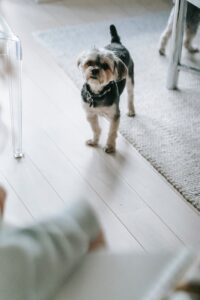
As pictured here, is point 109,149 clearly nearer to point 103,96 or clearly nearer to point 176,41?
point 103,96

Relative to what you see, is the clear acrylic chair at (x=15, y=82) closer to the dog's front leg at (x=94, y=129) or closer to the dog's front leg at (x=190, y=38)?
the dog's front leg at (x=94, y=129)

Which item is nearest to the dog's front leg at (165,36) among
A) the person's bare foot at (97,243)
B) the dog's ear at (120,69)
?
the dog's ear at (120,69)

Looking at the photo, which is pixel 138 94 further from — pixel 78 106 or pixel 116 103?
pixel 116 103

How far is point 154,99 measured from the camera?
2.38m

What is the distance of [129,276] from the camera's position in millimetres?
563

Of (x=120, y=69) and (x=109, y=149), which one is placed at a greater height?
(x=120, y=69)

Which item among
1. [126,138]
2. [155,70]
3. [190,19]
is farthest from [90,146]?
[190,19]

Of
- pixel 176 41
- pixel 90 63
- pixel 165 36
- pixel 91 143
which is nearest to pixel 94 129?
pixel 91 143

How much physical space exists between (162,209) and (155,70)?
0.96 m

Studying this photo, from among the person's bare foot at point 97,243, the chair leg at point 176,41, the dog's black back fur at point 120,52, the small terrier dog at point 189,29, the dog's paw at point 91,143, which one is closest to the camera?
the person's bare foot at point 97,243

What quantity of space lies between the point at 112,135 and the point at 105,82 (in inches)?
8.9

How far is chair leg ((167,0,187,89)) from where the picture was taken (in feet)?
7.33

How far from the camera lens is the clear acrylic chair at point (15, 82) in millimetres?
1724

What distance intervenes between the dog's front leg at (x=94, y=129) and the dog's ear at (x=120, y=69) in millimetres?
193
